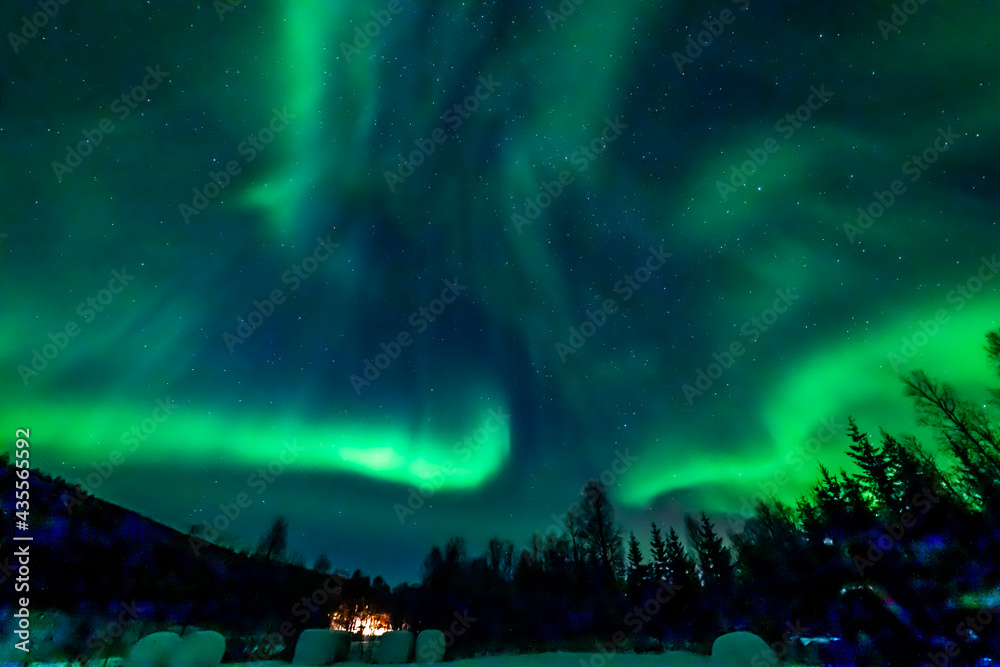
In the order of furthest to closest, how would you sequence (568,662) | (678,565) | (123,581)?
(678,565), (123,581), (568,662)

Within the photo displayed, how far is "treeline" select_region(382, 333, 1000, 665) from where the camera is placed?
53.0ft

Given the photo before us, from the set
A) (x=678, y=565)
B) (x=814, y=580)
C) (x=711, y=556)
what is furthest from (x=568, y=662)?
(x=711, y=556)

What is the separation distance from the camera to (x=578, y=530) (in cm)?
4634

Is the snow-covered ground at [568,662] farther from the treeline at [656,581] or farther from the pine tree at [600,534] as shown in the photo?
the pine tree at [600,534]

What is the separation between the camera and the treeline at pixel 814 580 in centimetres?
1616

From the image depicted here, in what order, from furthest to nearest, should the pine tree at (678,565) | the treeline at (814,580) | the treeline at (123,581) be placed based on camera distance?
1. the pine tree at (678,565)
2. the treeline at (123,581)
3. the treeline at (814,580)

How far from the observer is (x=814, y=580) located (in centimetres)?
2234

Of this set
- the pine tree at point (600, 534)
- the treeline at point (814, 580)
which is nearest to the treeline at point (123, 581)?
the treeline at point (814, 580)

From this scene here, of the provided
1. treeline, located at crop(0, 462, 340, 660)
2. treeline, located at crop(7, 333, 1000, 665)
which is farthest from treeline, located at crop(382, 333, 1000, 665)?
treeline, located at crop(0, 462, 340, 660)

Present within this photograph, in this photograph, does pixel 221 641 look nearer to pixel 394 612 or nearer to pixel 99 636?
pixel 99 636

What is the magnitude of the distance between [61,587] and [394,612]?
29.5 m

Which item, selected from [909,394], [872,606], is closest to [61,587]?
[872,606]

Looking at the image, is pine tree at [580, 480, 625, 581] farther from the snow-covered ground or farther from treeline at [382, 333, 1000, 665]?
the snow-covered ground

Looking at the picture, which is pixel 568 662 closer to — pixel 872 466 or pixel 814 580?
pixel 814 580
